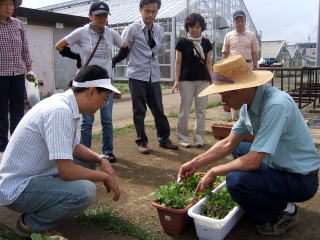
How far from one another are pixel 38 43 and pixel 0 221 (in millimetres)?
9673

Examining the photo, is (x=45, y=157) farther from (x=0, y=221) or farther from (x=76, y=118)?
(x=0, y=221)

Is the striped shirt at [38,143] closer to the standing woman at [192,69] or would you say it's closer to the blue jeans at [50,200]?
the blue jeans at [50,200]

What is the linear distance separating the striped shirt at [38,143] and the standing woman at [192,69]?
112 inches

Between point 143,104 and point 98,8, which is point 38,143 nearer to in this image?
point 98,8

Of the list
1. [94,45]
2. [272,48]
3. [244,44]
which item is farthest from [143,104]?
[272,48]

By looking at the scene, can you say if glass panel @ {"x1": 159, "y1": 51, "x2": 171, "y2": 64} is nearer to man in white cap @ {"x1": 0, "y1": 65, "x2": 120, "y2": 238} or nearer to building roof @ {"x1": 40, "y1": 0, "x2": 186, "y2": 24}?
building roof @ {"x1": 40, "y1": 0, "x2": 186, "y2": 24}

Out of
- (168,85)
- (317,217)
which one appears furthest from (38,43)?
(317,217)

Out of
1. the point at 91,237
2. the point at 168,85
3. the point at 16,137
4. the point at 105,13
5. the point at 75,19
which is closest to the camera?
the point at 16,137

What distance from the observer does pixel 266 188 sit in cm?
257

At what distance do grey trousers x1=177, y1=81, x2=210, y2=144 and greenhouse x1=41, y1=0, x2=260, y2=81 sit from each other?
12.6 meters

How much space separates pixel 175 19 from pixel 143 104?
1335 cm

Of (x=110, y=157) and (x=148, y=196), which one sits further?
(x=110, y=157)

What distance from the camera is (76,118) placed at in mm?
2449

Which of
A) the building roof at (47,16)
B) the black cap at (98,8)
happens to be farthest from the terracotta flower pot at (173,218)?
the building roof at (47,16)
